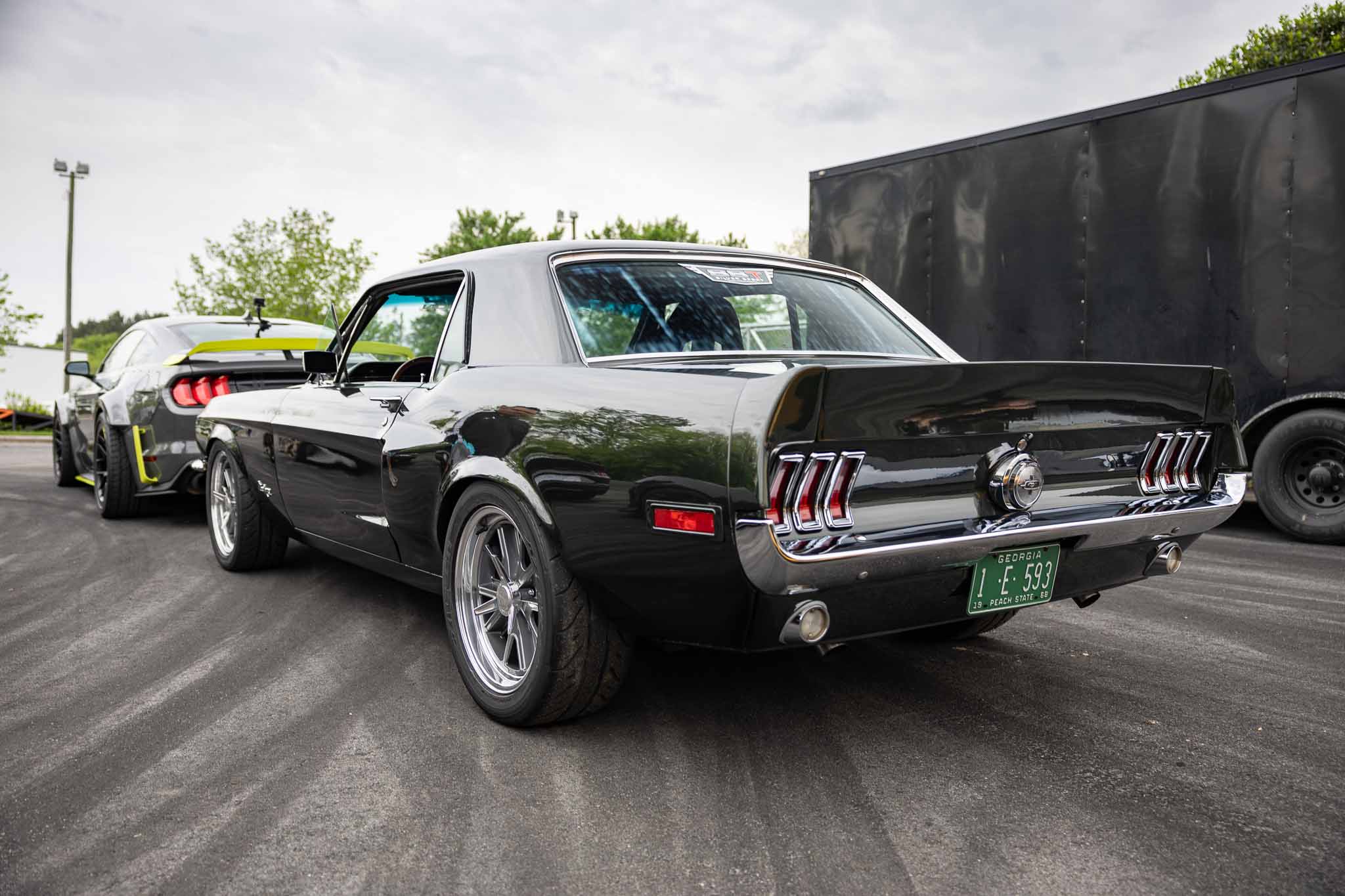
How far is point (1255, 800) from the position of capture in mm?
2498

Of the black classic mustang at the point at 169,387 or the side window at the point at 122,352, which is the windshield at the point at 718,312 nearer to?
the black classic mustang at the point at 169,387

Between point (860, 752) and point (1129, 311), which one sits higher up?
point (1129, 311)

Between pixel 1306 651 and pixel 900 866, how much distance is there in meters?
2.55

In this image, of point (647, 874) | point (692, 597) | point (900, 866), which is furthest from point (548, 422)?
point (900, 866)

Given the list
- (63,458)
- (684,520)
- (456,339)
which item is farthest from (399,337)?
(63,458)

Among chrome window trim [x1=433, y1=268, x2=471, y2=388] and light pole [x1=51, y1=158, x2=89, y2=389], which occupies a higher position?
light pole [x1=51, y1=158, x2=89, y2=389]

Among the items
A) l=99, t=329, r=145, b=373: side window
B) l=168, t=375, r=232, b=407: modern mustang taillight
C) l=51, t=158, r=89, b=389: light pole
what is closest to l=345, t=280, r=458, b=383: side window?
l=168, t=375, r=232, b=407: modern mustang taillight

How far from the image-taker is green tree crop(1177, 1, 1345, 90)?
1853 centimetres

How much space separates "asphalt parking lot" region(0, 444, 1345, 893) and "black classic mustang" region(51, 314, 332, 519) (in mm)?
2313

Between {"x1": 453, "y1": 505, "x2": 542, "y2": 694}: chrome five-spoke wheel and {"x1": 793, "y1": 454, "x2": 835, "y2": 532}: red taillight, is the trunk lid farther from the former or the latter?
{"x1": 453, "y1": 505, "x2": 542, "y2": 694}: chrome five-spoke wheel

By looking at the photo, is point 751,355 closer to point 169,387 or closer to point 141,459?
point 169,387

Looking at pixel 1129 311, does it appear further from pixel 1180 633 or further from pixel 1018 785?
pixel 1018 785

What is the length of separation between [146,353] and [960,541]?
6.58m

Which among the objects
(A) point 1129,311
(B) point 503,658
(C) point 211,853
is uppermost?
(A) point 1129,311
